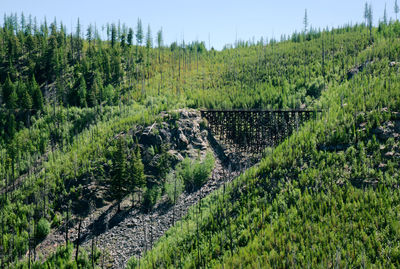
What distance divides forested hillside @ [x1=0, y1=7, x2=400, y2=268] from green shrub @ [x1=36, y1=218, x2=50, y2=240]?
0.41 feet

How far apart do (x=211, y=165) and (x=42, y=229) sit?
25413 mm

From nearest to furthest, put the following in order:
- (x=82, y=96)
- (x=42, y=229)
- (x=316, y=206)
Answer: (x=316, y=206)
(x=42, y=229)
(x=82, y=96)

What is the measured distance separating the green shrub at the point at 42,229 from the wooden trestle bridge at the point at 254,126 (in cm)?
3058

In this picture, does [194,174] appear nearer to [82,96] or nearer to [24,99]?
[82,96]

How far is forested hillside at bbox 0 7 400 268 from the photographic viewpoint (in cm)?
2841

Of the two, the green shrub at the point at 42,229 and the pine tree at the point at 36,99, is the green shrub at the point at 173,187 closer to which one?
the green shrub at the point at 42,229

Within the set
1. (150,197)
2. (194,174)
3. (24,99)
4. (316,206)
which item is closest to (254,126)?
(194,174)

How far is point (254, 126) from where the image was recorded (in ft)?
174

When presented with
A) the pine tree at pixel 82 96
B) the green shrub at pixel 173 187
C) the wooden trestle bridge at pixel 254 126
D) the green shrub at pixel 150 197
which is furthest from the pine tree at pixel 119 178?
the pine tree at pixel 82 96

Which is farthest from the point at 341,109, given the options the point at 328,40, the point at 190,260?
the point at 328,40

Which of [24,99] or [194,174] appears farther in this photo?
[24,99]

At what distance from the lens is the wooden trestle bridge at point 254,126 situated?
5000 cm

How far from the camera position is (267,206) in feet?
113

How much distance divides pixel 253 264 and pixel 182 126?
32261 mm
